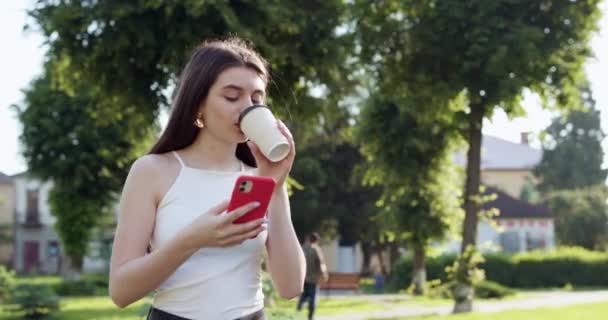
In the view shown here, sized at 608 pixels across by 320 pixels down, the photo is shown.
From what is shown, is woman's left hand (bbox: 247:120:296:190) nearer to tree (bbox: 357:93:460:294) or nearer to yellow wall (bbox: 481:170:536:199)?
tree (bbox: 357:93:460:294)

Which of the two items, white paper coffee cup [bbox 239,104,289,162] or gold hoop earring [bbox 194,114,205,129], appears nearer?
white paper coffee cup [bbox 239,104,289,162]

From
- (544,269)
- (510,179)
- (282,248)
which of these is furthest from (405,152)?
(510,179)

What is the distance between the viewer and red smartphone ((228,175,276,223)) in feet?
7.98

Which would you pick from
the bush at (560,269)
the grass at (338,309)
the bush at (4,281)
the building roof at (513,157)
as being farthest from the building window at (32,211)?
the bush at (4,281)

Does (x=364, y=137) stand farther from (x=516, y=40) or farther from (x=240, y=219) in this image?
(x=240, y=219)

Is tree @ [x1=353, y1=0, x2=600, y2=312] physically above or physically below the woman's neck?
above

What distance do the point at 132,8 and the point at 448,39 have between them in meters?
9.12

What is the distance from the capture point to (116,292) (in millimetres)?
2652

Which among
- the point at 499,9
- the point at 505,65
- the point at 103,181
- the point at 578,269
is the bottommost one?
the point at 578,269

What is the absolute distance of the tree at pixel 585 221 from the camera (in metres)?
67.8

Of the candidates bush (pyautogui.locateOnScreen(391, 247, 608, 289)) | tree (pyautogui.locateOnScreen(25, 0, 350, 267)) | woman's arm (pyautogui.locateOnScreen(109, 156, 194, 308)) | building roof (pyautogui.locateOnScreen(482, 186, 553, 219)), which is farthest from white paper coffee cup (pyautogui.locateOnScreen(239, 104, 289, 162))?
building roof (pyautogui.locateOnScreen(482, 186, 553, 219))

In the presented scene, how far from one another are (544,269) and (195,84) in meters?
48.9

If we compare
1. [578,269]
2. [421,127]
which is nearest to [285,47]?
[421,127]

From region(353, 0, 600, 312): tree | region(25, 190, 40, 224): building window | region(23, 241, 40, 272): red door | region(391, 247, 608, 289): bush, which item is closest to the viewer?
region(353, 0, 600, 312): tree
